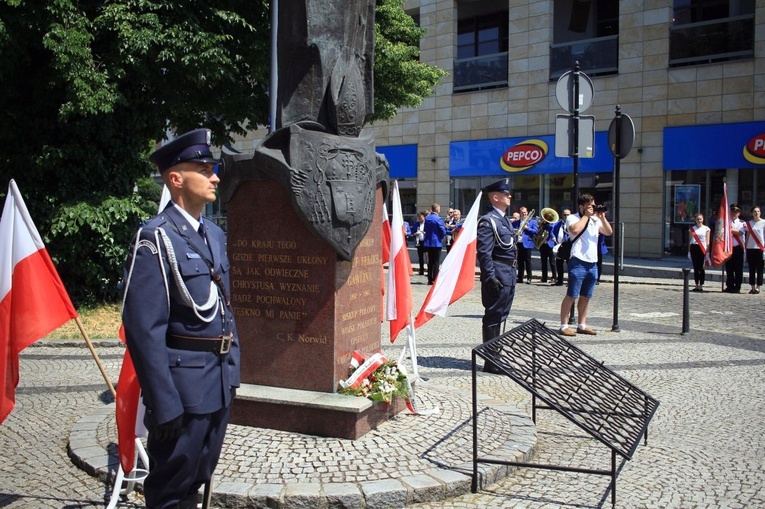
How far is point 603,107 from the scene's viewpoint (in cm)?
2389

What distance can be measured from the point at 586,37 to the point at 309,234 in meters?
23.1

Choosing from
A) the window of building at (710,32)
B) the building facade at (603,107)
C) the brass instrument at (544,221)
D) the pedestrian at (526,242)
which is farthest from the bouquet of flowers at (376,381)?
the window of building at (710,32)

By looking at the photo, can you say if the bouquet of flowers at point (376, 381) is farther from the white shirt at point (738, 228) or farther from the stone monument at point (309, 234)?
the white shirt at point (738, 228)

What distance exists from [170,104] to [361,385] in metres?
8.37

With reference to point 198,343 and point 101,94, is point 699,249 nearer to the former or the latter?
point 101,94

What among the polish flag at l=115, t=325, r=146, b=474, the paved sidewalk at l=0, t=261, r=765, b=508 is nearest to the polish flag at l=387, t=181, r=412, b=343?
the paved sidewalk at l=0, t=261, r=765, b=508

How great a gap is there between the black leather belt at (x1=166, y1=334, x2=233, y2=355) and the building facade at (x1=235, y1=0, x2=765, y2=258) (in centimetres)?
2010

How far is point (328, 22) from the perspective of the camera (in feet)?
19.2

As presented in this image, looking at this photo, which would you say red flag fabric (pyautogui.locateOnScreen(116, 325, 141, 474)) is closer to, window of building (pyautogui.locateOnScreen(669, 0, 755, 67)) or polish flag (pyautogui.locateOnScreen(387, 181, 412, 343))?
polish flag (pyautogui.locateOnScreen(387, 181, 412, 343))

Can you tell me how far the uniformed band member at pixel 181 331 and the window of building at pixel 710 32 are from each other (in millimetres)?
22175

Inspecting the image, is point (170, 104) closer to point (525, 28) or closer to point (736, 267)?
point (736, 267)

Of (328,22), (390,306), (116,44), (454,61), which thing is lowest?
(390,306)

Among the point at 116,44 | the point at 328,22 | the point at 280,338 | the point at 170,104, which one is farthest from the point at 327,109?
the point at 170,104

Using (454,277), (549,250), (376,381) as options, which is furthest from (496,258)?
(549,250)
